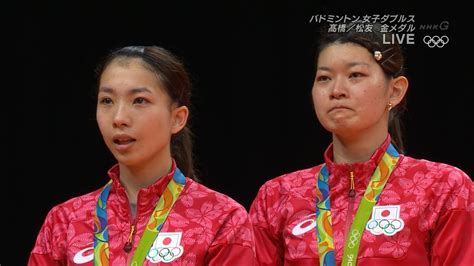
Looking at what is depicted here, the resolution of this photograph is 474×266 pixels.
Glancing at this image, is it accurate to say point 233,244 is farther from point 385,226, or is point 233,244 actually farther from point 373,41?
point 373,41

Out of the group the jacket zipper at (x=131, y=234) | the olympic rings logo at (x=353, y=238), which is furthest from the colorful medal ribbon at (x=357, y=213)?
the jacket zipper at (x=131, y=234)

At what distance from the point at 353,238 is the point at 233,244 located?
0.41m

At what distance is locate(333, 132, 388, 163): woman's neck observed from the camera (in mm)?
3979

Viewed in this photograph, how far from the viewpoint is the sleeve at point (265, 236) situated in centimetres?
396

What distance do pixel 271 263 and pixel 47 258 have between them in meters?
0.75

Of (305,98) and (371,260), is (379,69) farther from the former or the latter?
(305,98)

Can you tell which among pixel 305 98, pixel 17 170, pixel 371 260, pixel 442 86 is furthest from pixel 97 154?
pixel 371 260

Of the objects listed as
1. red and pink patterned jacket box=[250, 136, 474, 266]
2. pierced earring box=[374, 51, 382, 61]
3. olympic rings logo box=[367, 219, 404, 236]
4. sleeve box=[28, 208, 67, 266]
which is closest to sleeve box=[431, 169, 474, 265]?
red and pink patterned jacket box=[250, 136, 474, 266]

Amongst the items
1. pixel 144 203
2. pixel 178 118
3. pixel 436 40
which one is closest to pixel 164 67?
pixel 178 118

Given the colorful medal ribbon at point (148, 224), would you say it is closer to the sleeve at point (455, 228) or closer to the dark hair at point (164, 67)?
the dark hair at point (164, 67)

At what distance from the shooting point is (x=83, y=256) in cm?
369

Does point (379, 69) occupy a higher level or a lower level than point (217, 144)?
higher

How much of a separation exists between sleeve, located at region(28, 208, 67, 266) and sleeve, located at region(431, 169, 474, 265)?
3.90ft

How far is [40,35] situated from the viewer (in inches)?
207
